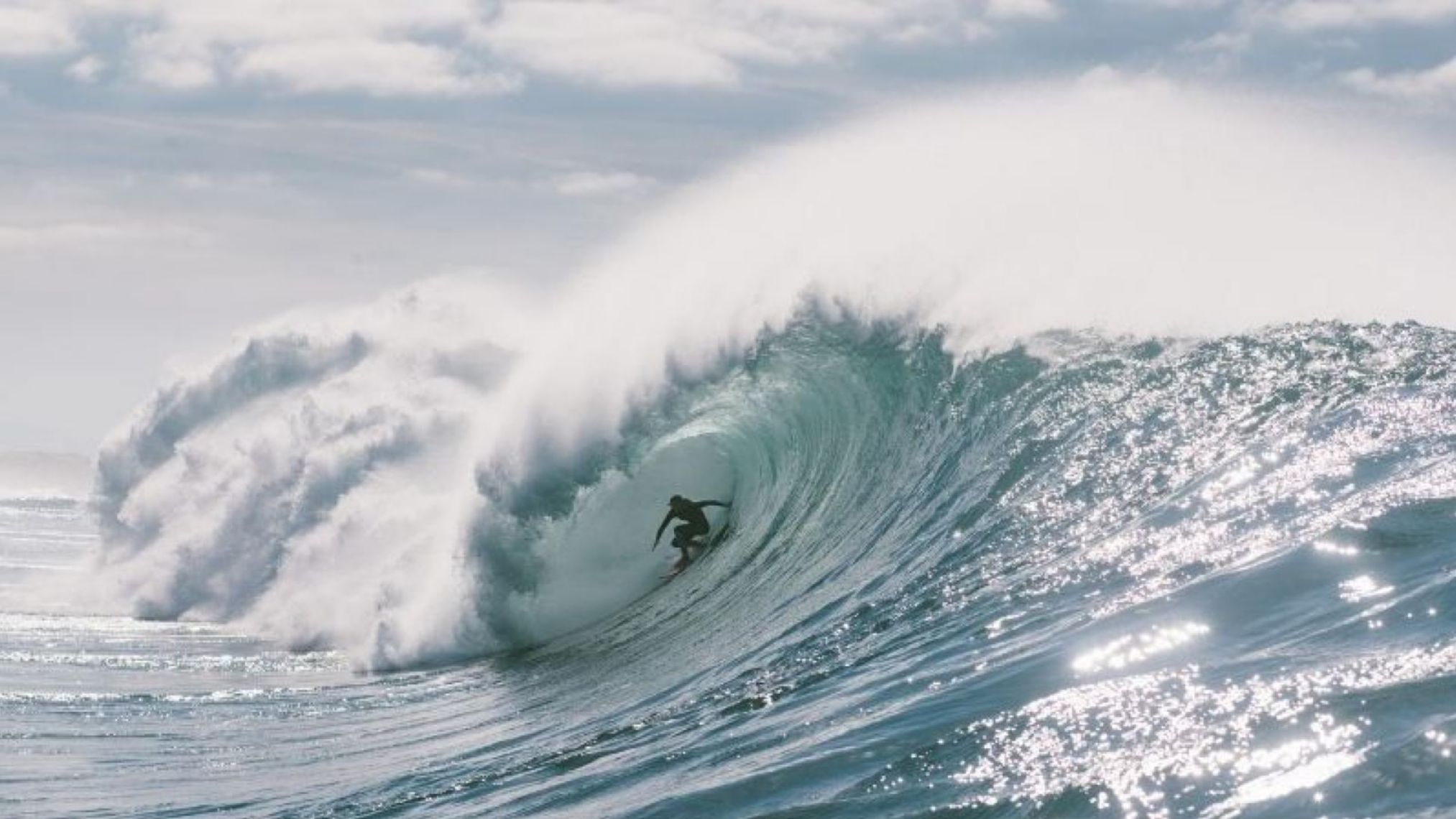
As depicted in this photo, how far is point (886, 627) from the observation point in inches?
422

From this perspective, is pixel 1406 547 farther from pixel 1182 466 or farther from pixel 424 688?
pixel 424 688

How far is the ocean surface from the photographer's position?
6922 mm

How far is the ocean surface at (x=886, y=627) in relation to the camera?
A: 22.7 feet

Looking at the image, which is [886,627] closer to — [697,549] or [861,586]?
Result: [861,586]

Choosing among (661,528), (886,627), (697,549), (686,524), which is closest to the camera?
(886,627)

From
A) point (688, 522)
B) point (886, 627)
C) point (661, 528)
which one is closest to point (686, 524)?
point (688, 522)

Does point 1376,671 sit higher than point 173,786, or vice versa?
point 1376,671

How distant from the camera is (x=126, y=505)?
116ft

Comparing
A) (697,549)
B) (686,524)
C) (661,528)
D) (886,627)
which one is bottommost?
(697,549)

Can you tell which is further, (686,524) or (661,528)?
(686,524)

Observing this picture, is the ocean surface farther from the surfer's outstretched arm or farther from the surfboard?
the surfer's outstretched arm

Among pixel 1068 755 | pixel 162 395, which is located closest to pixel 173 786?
pixel 1068 755

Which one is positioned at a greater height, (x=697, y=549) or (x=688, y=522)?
(x=688, y=522)

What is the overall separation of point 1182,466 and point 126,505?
28456mm
